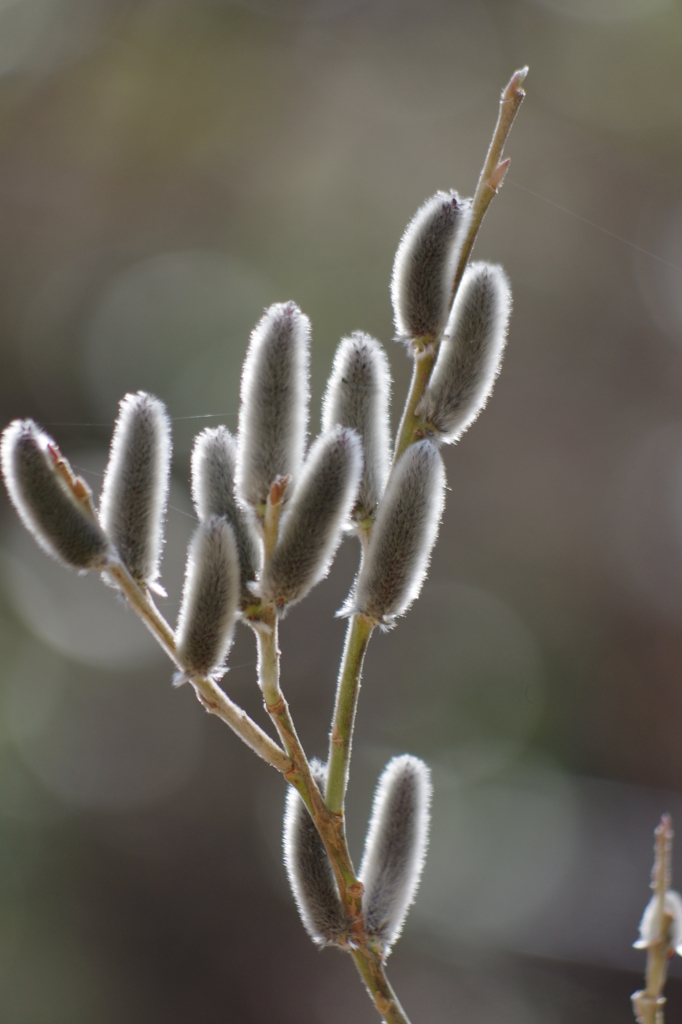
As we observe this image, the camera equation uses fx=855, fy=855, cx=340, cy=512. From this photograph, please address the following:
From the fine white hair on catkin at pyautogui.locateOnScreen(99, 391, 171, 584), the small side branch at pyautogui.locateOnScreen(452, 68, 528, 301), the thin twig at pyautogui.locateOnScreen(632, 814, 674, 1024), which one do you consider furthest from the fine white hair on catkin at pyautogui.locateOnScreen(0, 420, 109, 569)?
the thin twig at pyautogui.locateOnScreen(632, 814, 674, 1024)

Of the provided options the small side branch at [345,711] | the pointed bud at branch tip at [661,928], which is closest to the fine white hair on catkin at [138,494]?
the small side branch at [345,711]

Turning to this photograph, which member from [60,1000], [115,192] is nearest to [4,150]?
[115,192]

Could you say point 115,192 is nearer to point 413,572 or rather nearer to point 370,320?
point 370,320

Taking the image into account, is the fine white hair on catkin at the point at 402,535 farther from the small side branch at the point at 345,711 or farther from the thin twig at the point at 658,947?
the thin twig at the point at 658,947

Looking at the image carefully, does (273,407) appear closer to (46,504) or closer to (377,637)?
(46,504)

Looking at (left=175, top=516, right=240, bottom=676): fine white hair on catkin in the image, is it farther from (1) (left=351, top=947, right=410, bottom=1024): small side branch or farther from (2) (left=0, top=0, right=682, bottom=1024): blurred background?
(2) (left=0, top=0, right=682, bottom=1024): blurred background
